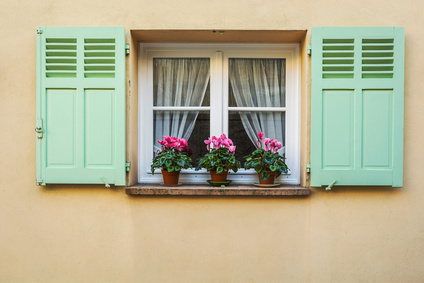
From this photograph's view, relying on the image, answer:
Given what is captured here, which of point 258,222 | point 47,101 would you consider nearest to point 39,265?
point 47,101

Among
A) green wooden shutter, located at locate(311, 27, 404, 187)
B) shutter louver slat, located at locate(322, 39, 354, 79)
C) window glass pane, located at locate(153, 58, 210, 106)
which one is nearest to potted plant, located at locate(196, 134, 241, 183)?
window glass pane, located at locate(153, 58, 210, 106)

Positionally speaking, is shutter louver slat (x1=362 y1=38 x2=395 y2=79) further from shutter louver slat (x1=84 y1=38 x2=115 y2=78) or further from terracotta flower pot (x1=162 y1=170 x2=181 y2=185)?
shutter louver slat (x1=84 y1=38 x2=115 y2=78)

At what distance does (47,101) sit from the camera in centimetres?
344

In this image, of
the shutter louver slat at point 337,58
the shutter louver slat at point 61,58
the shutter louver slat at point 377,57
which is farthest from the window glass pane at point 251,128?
the shutter louver slat at point 61,58

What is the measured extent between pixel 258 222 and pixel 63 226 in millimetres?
1628

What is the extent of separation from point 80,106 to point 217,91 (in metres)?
1.19

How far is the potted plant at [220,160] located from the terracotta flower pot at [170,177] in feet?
0.67

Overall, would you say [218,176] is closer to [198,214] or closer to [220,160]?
[220,160]

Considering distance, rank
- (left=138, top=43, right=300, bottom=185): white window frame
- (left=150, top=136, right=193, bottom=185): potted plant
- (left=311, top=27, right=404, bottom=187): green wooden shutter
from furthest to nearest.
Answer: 1. (left=138, top=43, right=300, bottom=185): white window frame
2. (left=150, top=136, right=193, bottom=185): potted plant
3. (left=311, top=27, right=404, bottom=187): green wooden shutter

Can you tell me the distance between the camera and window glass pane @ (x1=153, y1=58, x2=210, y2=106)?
3820 millimetres

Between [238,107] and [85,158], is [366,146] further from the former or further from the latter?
[85,158]

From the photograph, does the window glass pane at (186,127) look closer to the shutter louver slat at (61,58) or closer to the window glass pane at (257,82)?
the window glass pane at (257,82)

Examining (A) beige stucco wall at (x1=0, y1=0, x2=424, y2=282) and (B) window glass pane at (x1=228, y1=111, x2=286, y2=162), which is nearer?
(A) beige stucco wall at (x1=0, y1=0, x2=424, y2=282)

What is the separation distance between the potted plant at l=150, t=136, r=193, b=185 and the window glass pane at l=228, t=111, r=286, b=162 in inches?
19.5
